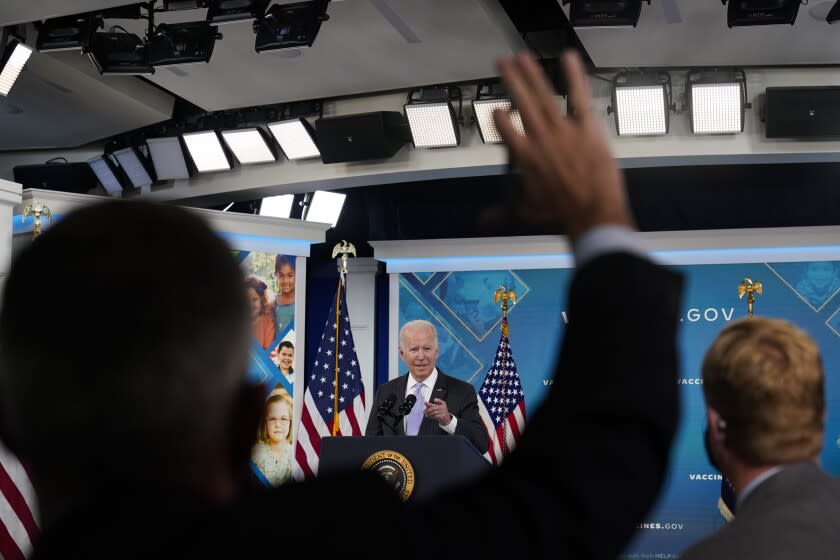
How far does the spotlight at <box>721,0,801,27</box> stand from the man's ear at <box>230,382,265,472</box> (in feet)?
16.8

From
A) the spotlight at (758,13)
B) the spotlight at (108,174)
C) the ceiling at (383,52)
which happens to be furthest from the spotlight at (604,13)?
the spotlight at (108,174)

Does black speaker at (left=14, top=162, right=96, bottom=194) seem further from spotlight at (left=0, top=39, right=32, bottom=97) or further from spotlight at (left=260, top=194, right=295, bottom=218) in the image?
spotlight at (left=0, top=39, right=32, bottom=97)

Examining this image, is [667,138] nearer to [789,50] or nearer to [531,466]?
[789,50]

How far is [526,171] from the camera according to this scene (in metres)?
0.65

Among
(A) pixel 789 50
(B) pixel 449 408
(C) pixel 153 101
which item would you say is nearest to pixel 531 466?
(B) pixel 449 408

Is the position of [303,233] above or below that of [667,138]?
below

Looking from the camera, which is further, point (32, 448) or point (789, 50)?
point (789, 50)

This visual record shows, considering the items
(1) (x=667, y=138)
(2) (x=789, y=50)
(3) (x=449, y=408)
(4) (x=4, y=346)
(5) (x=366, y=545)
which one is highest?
(2) (x=789, y=50)

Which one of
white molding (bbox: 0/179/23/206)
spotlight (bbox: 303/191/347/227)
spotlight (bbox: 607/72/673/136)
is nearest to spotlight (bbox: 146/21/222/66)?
white molding (bbox: 0/179/23/206)

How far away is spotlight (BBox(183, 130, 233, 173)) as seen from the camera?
786 cm

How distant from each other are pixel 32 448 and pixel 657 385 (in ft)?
1.21

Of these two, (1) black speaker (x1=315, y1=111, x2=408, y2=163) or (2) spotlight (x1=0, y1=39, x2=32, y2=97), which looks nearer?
(2) spotlight (x1=0, y1=39, x2=32, y2=97)

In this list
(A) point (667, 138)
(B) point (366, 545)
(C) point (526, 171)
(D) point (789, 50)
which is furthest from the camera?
(A) point (667, 138)

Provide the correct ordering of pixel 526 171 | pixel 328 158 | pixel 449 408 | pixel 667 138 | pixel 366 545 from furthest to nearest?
Answer: pixel 328 158 < pixel 667 138 < pixel 449 408 < pixel 526 171 < pixel 366 545
